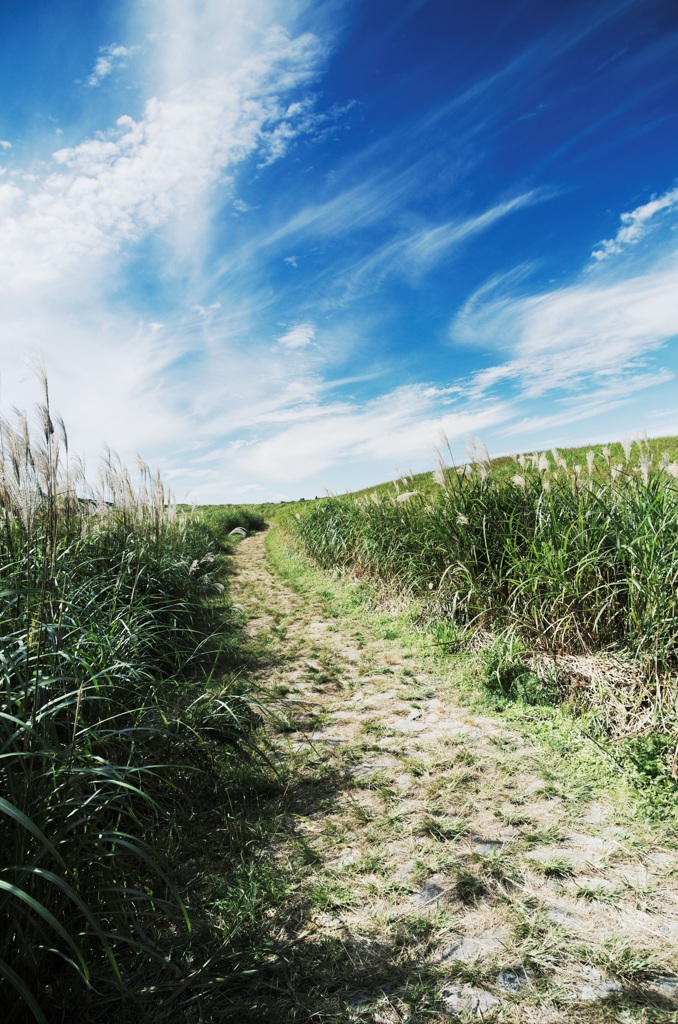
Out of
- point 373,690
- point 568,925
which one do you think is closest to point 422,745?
point 373,690

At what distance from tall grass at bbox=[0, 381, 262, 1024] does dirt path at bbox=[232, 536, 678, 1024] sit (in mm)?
573

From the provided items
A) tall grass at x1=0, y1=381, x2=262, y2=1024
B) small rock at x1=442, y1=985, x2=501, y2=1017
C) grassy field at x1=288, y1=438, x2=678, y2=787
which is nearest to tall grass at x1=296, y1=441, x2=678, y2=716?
grassy field at x1=288, y1=438, x2=678, y2=787

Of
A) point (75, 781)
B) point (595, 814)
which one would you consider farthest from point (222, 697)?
point (595, 814)

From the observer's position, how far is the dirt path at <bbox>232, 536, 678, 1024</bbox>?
70.8 inches

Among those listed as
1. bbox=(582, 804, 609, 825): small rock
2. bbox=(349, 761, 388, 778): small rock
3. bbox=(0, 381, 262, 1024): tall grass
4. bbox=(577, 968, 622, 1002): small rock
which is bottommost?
bbox=(577, 968, 622, 1002): small rock

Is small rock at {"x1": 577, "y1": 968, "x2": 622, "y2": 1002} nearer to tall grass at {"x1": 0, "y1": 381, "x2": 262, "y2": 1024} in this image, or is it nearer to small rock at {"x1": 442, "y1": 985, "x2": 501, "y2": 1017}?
small rock at {"x1": 442, "y1": 985, "x2": 501, "y2": 1017}

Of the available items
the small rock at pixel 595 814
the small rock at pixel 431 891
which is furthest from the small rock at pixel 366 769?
the small rock at pixel 595 814

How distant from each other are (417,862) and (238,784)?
1.15 metres

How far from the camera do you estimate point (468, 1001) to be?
5.83ft

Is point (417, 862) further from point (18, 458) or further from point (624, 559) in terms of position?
point (18, 458)

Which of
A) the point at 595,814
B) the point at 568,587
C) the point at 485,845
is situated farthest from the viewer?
the point at 568,587

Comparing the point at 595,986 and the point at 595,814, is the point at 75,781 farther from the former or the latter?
the point at 595,814

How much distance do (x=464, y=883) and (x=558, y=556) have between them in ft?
8.21

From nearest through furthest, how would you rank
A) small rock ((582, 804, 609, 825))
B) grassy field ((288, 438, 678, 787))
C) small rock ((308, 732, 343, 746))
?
small rock ((582, 804, 609, 825)), grassy field ((288, 438, 678, 787)), small rock ((308, 732, 343, 746))
